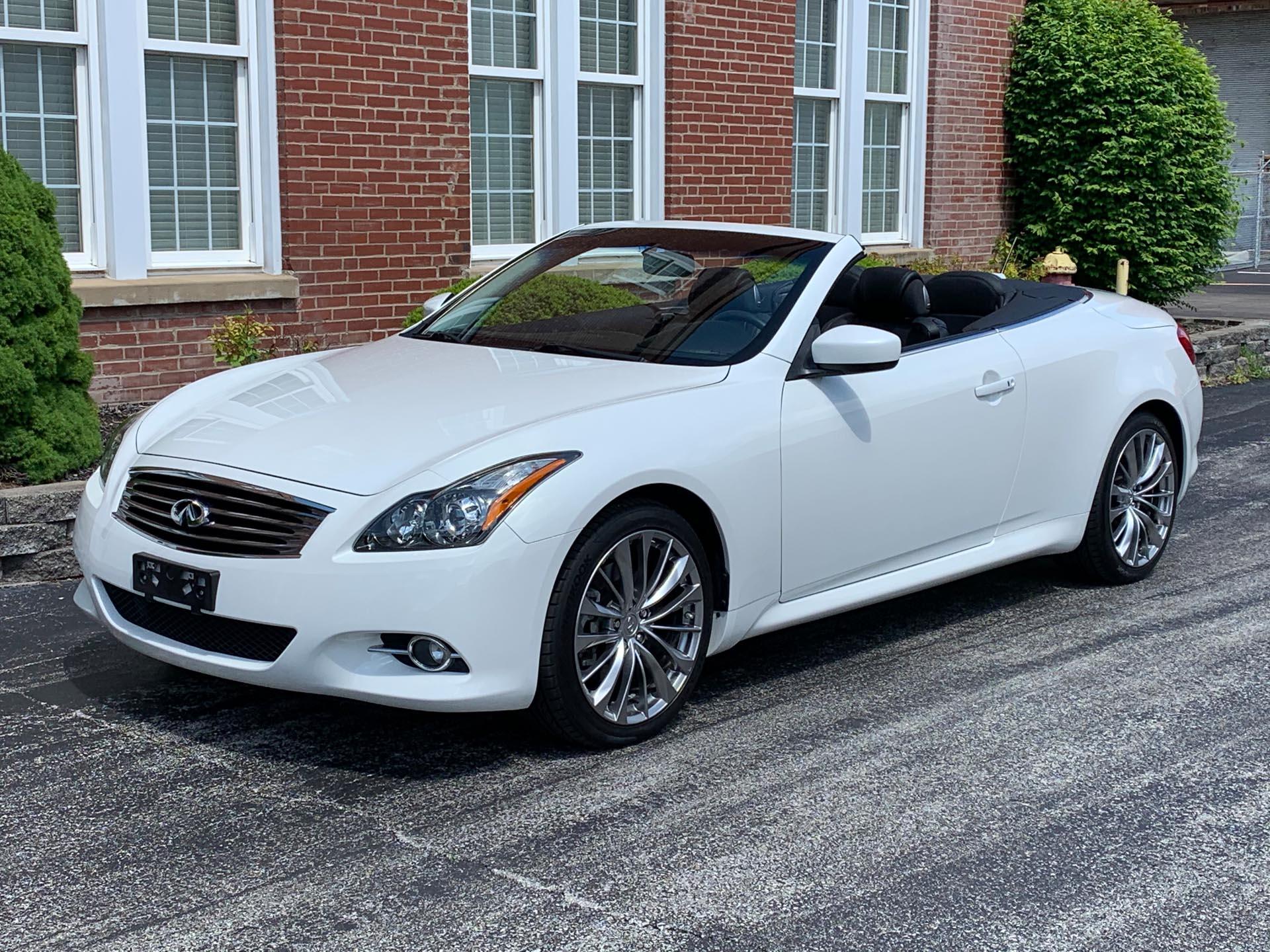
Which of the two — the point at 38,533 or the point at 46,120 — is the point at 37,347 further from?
the point at 46,120

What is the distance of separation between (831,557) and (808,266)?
1084 mm

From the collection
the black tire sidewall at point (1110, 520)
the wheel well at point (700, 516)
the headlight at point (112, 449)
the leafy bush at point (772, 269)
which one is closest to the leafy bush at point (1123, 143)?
the black tire sidewall at point (1110, 520)

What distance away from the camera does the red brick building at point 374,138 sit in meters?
9.57

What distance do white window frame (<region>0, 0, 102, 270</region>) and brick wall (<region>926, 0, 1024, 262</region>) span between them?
27.0 feet

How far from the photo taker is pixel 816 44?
1417cm

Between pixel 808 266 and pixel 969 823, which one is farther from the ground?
pixel 808 266

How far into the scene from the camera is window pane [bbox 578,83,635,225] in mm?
12242

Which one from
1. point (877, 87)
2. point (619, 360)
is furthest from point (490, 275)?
point (877, 87)

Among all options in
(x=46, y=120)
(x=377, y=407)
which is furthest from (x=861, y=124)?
(x=377, y=407)

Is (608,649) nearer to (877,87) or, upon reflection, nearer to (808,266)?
(808,266)

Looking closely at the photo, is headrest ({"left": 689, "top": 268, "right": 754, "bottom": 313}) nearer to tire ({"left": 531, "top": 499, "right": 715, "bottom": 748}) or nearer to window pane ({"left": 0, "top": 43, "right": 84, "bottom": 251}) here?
tire ({"left": 531, "top": 499, "right": 715, "bottom": 748})

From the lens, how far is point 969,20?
1544 centimetres

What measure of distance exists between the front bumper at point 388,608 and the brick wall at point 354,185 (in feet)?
17.9

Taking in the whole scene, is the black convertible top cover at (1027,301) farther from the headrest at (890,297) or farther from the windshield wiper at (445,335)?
the windshield wiper at (445,335)
